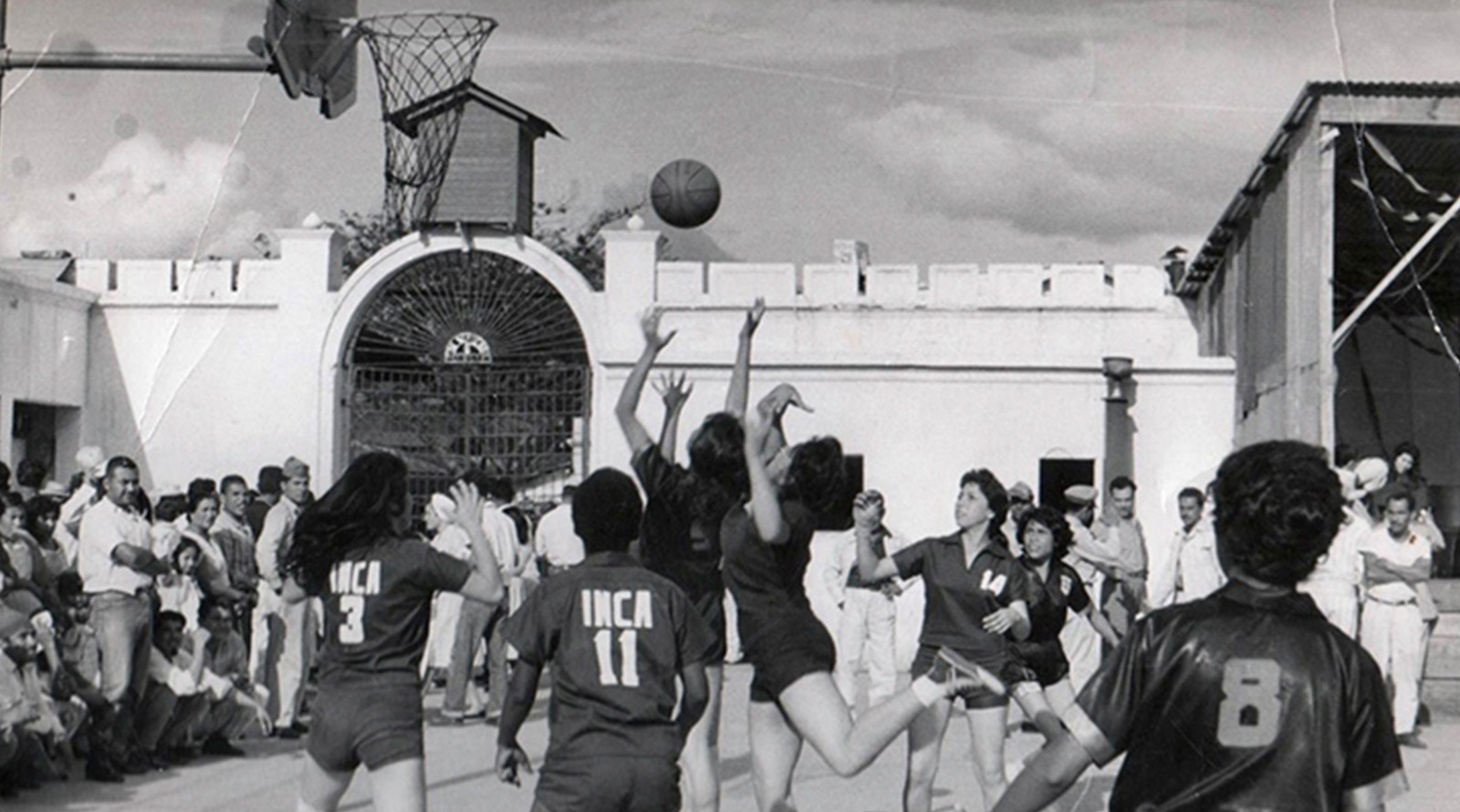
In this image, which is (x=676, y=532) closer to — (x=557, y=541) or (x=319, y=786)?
(x=319, y=786)

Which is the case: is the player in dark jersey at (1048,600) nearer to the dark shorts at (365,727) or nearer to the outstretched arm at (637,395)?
the outstretched arm at (637,395)

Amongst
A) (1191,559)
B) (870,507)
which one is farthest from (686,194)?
(870,507)

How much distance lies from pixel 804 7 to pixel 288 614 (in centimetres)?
576

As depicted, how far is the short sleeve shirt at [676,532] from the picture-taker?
721 centimetres

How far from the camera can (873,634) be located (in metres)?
13.3

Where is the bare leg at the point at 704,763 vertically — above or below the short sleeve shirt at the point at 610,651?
below

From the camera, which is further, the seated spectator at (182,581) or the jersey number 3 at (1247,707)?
the seated spectator at (182,581)

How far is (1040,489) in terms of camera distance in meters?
20.9

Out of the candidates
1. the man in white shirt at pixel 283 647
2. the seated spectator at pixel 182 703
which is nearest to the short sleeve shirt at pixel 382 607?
the seated spectator at pixel 182 703

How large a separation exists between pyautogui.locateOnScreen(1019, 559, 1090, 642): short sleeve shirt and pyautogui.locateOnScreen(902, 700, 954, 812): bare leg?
676mm

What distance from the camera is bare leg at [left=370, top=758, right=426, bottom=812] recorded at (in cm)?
566

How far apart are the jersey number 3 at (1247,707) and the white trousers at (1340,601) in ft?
33.4

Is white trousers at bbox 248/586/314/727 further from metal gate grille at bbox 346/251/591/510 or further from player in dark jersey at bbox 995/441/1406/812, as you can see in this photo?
player in dark jersey at bbox 995/441/1406/812

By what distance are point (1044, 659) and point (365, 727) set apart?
3.57m
